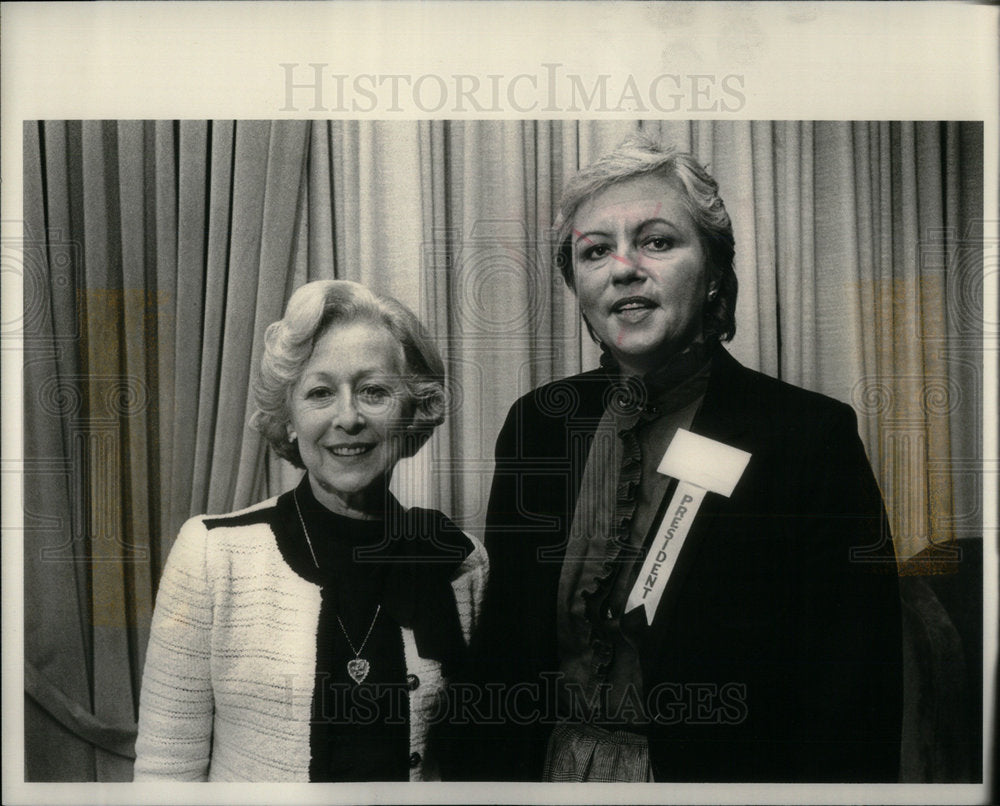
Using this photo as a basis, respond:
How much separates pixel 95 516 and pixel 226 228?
875mm

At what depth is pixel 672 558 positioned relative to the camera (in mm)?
2455

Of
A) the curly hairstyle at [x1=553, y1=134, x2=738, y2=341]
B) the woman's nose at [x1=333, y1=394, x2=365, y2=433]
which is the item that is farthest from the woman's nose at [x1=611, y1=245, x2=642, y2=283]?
the woman's nose at [x1=333, y1=394, x2=365, y2=433]

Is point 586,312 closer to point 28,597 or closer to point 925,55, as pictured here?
point 925,55

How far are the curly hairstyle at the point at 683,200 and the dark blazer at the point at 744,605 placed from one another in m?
0.15

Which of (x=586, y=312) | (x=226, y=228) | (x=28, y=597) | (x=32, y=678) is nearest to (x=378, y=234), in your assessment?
(x=226, y=228)

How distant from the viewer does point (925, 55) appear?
2547 millimetres

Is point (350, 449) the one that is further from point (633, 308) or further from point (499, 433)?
point (633, 308)

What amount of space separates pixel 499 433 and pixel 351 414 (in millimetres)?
402

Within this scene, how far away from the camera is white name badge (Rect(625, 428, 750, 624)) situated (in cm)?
245

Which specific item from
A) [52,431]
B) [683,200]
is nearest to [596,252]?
[683,200]

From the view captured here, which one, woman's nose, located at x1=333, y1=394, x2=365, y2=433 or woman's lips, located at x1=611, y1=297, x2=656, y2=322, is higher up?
woman's lips, located at x1=611, y1=297, x2=656, y2=322

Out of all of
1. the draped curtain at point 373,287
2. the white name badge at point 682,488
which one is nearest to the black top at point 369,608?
the draped curtain at point 373,287

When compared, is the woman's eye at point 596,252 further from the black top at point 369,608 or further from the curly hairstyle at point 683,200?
the black top at point 369,608

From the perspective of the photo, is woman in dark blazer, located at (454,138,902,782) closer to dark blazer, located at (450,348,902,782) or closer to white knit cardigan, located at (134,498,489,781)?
dark blazer, located at (450,348,902,782)
